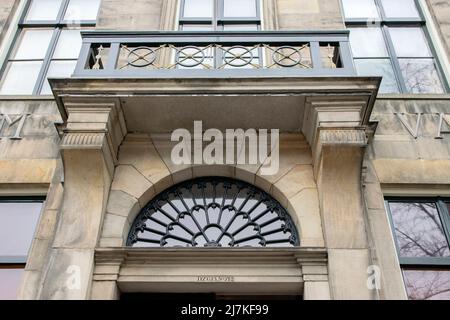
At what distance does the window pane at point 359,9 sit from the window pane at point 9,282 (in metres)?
7.61

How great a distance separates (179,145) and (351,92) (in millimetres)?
2570

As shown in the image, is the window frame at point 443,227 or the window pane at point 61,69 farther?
the window pane at point 61,69

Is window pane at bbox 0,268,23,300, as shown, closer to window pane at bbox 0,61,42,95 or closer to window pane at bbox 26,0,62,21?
window pane at bbox 0,61,42,95

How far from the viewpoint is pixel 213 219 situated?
727 cm

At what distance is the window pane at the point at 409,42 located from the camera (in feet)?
31.8

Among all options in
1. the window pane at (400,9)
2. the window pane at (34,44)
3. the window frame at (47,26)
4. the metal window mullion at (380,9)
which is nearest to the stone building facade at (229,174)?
the window frame at (47,26)

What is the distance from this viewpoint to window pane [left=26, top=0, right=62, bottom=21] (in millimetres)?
10555

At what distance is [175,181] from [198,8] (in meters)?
4.48

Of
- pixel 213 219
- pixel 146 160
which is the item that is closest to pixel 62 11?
pixel 146 160

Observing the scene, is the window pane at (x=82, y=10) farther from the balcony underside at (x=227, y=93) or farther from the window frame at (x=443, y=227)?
the window frame at (x=443, y=227)

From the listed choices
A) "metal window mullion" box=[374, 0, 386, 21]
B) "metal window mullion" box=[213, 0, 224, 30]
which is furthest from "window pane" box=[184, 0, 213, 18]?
"metal window mullion" box=[374, 0, 386, 21]

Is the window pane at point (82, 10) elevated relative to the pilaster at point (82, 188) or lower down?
elevated

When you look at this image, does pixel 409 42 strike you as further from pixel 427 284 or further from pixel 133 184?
pixel 133 184

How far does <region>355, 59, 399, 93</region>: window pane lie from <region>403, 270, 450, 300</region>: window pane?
Result: 3.47 meters
